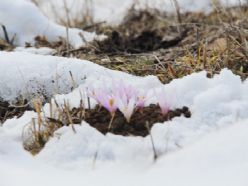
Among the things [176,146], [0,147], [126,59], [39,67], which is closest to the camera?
[176,146]

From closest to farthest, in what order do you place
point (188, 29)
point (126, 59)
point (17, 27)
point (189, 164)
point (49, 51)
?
1. point (189, 164)
2. point (126, 59)
3. point (49, 51)
4. point (17, 27)
5. point (188, 29)

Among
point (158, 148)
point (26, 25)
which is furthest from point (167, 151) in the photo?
point (26, 25)

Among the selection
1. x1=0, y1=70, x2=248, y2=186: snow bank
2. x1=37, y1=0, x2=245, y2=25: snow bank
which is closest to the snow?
x1=0, y1=70, x2=248, y2=186: snow bank

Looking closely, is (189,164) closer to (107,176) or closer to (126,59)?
(107,176)

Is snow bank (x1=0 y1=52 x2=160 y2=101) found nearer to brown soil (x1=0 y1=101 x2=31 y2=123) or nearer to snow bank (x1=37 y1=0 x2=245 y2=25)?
brown soil (x1=0 y1=101 x2=31 y2=123)

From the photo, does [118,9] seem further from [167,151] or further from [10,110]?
[167,151]

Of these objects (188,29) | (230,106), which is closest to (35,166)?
(230,106)
